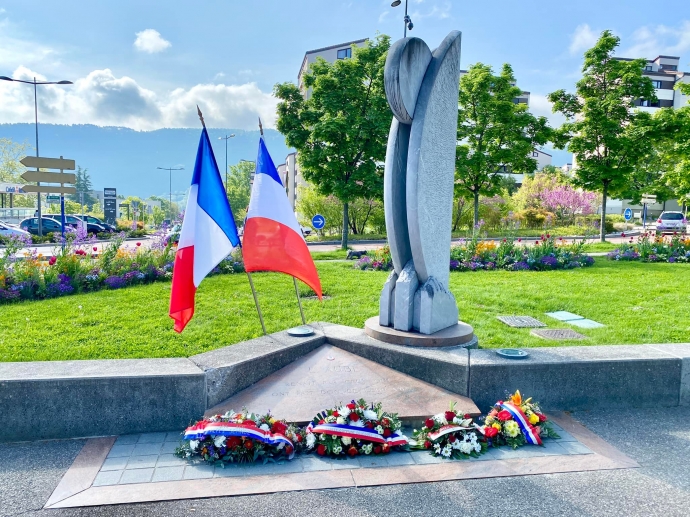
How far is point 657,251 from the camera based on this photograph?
15.7 metres

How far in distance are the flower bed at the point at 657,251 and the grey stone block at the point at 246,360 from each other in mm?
13464

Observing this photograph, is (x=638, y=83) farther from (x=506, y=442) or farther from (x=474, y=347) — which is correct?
(x=506, y=442)

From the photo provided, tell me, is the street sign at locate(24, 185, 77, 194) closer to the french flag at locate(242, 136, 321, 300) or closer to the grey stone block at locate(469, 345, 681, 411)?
the french flag at locate(242, 136, 321, 300)

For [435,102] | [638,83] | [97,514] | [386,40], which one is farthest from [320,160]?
[97,514]

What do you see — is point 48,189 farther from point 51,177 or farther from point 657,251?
point 657,251

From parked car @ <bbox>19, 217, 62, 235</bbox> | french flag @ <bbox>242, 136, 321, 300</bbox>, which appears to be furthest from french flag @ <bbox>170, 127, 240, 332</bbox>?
parked car @ <bbox>19, 217, 62, 235</bbox>

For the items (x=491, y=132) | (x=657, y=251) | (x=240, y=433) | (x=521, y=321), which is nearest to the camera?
(x=240, y=433)

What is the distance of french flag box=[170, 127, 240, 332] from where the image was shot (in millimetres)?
4922

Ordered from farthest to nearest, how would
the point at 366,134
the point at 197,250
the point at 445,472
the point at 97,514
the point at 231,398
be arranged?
the point at 366,134 → the point at 197,250 → the point at 231,398 → the point at 445,472 → the point at 97,514

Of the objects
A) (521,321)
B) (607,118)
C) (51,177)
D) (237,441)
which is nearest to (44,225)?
(51,177)

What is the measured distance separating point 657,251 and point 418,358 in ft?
45.3

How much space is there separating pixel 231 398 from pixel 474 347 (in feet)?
8.88

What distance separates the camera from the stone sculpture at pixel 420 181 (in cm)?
561

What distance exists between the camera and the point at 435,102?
584 cm
